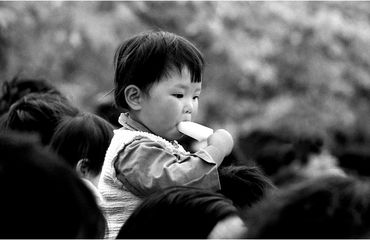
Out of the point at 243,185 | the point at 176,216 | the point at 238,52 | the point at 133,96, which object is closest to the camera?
the point at 176,216

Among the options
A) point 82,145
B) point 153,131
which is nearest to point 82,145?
point 82,145

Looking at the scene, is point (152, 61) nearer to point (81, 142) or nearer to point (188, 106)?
point (188, 106)

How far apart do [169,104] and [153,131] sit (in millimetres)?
132

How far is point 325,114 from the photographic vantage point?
10.1 metres

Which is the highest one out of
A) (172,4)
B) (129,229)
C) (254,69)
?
(129,229)

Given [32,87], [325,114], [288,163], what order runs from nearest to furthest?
[32,87] → [288,163] → [325,114]

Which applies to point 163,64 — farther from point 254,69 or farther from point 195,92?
point 254,69

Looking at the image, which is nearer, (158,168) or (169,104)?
(158,168)

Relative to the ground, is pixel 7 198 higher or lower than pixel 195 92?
higher

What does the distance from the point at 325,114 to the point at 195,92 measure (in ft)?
24.4

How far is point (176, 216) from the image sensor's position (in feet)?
6.01

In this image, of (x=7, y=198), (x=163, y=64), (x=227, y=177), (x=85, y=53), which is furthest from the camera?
(x=85, y=53)

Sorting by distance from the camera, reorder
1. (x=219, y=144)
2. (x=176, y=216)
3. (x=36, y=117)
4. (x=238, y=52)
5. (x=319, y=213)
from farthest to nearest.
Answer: (x=238, y=52) → (x=36, y=117) → (x=219, y=144) → (x=176, y=216) → (x=319, y=213)

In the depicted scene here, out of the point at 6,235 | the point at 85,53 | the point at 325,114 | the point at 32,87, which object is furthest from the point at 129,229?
the point at 325,114
